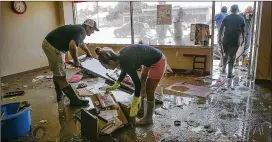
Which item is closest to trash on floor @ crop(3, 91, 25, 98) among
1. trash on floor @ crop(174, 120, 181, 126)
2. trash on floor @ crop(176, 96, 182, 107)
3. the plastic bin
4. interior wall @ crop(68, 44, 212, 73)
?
the plastic bin

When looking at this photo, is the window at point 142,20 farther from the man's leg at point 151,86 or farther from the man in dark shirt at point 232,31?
the man's leg at point 151,86

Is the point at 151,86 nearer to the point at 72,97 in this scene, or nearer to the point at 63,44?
the point at 72,97

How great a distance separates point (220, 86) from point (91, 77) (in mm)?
2621

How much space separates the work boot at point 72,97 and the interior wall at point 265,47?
3186 mm

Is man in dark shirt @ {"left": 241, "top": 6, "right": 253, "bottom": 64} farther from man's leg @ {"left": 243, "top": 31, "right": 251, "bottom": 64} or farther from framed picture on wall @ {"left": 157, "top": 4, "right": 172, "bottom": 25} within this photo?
framed picture on wall @ {"left": 157, "top": 4, "right": 172, "bottom": 25}

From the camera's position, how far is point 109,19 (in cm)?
617

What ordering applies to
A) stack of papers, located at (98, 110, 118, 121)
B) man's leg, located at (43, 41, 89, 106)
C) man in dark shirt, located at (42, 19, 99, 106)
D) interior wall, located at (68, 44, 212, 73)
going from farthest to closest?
1. interior wall, located at (68, 44, 212, 73)
2. man's leg, located at (43, 41, 89, 106)
3. man in dark shirt, located at (42, 19, 99, 106)
4. stack of papers, located at (98, 110, 118, 121)

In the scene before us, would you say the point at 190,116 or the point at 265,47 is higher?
the point at 265,47

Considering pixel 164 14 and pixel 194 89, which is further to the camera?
pixel 164 14

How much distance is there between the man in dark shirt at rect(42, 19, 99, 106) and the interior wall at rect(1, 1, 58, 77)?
240 cm

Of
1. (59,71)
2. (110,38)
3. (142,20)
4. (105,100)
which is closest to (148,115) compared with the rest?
(105,100)

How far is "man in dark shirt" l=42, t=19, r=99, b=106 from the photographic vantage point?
3.46 metres

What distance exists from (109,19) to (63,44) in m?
2.78

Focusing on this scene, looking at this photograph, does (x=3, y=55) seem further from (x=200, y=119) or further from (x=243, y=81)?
(x=243, y=81)
